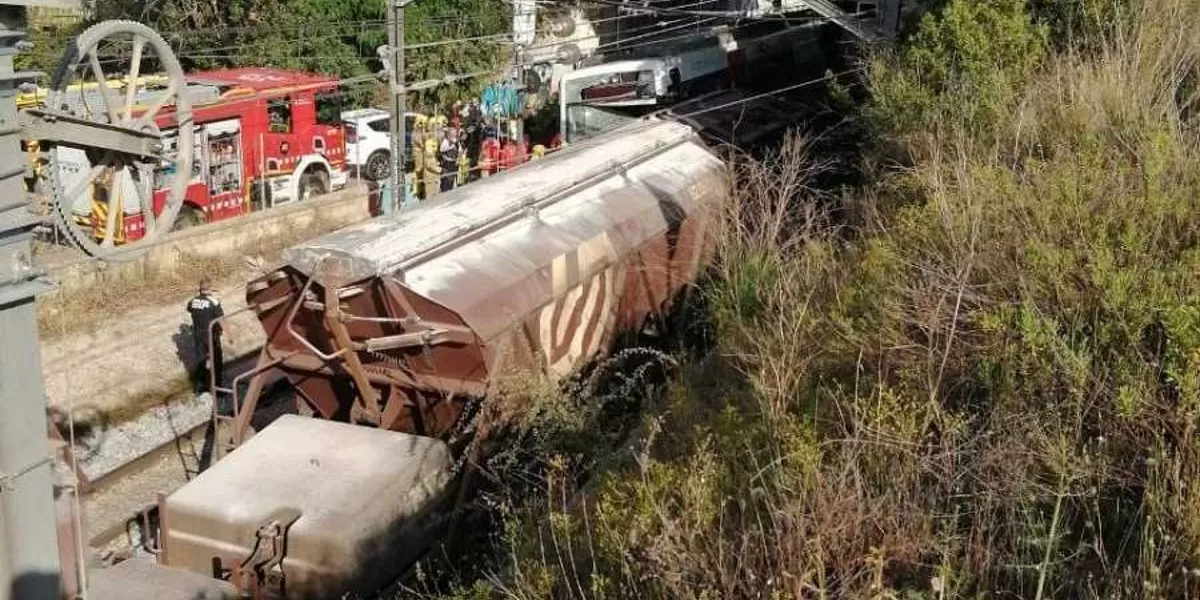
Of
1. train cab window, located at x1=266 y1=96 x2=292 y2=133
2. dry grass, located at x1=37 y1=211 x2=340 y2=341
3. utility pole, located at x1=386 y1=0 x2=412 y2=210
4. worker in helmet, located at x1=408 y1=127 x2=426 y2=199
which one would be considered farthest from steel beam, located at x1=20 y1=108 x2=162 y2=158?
worker in helmet, located at x1=408 y1=127 x2=426 y2=199

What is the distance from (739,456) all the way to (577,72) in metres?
16.5

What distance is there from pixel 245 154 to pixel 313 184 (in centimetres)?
251

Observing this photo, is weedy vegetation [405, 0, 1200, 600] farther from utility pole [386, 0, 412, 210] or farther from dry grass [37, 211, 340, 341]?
dry grass [37, 211, 340, 341]

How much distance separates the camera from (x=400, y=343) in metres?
8.56

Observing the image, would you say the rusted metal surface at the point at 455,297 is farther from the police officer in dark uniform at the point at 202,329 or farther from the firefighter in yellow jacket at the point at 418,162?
the firefighter in yellow jacket at the point at 418,162

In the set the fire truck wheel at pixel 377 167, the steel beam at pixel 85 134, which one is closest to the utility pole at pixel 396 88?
the fire truck wheel at pixel 377 167

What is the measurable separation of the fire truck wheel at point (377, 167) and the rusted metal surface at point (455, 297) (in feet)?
41.7

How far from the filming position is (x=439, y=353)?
865 cm

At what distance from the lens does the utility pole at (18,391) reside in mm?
3846

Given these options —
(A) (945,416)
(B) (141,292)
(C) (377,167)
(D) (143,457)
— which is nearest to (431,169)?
(C) (377,167)

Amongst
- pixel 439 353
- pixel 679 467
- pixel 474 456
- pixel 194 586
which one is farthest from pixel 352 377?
pixel 679 467

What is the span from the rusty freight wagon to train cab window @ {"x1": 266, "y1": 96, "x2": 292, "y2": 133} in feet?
35.0

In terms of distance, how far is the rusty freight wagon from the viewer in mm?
7235

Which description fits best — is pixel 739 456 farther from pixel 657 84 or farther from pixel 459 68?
pixel 459 68
